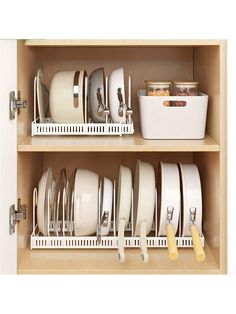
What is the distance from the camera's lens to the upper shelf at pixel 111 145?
5.31ft

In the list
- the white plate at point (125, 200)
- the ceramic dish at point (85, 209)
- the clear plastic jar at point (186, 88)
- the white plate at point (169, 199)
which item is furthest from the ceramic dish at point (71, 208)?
the clear plastic jar at point (186, 88)

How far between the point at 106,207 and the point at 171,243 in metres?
0.29

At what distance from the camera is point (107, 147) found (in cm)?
162

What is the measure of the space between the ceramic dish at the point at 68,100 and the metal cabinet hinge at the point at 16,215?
0.28 m

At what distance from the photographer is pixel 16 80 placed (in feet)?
5.26

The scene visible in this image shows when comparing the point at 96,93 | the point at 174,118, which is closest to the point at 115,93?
the point at 96,93

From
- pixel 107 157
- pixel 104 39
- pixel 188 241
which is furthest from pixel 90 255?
pixel 104 39

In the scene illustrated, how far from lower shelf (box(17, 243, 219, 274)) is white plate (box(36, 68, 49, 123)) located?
1.31ft

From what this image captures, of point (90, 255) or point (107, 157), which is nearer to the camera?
point (90, 255)

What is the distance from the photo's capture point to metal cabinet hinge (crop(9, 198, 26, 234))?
1562mm

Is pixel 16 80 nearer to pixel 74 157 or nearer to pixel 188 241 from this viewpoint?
pixel 74 157

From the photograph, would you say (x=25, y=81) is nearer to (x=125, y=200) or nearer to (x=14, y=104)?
(x=14, y=104)
